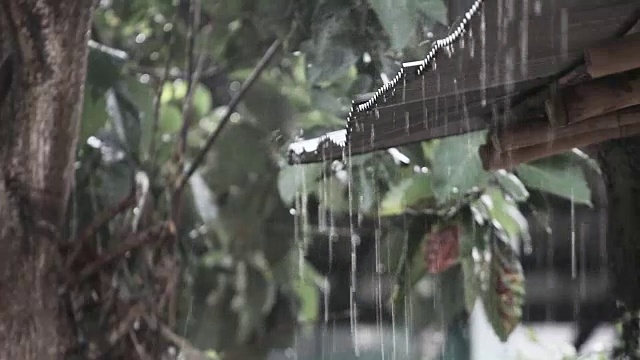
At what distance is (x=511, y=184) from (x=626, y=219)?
0.80ft

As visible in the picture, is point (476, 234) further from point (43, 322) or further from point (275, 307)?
point (275, 307)

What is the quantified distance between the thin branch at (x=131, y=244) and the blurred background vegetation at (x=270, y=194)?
0.02 m

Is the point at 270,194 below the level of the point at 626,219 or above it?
above

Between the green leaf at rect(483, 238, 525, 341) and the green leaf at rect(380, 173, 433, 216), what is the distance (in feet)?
0.65

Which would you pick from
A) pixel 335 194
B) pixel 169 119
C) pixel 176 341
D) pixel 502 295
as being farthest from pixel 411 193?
pixel 169 119

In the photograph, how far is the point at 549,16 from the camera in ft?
3.29

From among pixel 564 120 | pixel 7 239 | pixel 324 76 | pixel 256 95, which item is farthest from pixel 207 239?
pixel 564 120

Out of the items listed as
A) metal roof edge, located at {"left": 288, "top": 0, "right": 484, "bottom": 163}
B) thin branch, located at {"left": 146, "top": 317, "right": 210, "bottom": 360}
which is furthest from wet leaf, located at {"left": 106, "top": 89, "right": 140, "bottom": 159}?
metal roof edge, located at {"left": 288, "top": 0, "right": 484, "bottom": 163}

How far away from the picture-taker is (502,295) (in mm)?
1831

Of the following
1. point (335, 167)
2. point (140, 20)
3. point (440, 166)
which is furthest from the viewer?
point (140, 20)

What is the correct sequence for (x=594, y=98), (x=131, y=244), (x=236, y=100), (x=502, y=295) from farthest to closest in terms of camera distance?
(x=236, y=100)
(x=131, y=244)
(x=502, y=295)
(x=594, y=98)

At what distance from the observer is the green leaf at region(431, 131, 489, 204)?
64.0 inches

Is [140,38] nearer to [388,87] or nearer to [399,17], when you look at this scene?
[399,17]

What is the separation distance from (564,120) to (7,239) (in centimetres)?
95
